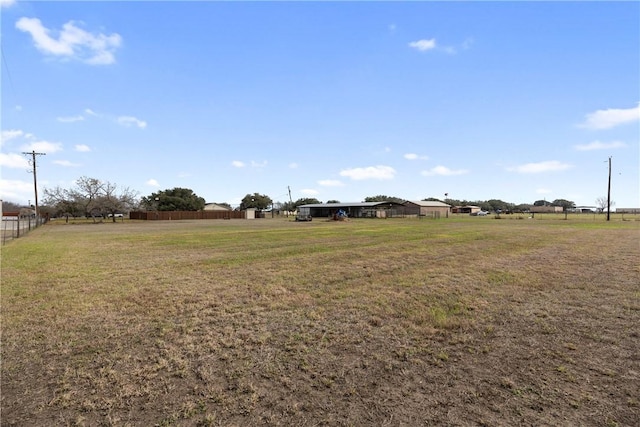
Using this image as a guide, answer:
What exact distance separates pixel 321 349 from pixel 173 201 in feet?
266

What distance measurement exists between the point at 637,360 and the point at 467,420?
267 cm

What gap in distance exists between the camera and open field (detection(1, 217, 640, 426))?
304 cm

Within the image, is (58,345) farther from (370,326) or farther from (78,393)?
(370,326)

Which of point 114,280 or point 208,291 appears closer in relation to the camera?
point 208,291

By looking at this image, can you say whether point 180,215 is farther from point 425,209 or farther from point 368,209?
point 425,209

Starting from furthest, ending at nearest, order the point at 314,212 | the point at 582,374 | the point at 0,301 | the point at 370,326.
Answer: the point at 314,212 → the point at 0,301 → the point at 370,326 → the point at 582,374

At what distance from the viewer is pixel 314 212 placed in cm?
7850

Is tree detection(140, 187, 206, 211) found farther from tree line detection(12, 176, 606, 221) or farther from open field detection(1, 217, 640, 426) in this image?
open field detection(1, 217, 640, 426)

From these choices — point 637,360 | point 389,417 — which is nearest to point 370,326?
point 389,417

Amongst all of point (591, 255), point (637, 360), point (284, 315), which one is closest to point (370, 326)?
point (284, 315)

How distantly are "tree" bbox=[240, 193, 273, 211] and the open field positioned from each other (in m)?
93.0

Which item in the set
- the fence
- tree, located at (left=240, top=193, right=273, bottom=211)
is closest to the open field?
the fence

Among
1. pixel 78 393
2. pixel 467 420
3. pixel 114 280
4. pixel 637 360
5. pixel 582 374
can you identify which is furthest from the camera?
pixel 114 280

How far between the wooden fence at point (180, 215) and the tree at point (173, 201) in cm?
1124
